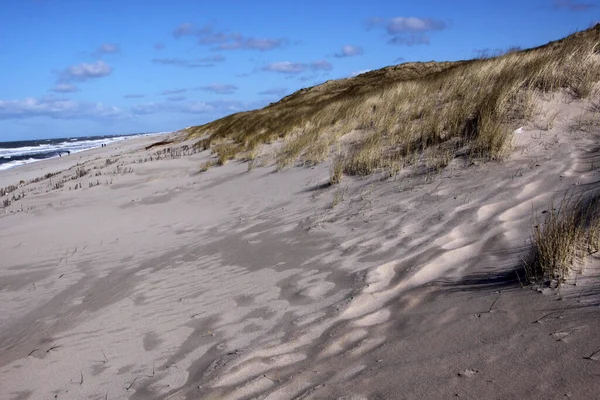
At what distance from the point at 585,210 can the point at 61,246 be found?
5909mm

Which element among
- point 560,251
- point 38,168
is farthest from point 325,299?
point 38,168

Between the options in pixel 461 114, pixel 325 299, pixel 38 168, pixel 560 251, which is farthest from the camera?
pixel 38 168

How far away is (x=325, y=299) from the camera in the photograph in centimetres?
341

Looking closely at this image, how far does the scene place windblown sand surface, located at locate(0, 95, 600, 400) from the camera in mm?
2262

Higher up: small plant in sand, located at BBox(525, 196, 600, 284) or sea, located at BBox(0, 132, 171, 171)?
sea, located at BBox(0, 132, 171, 171)

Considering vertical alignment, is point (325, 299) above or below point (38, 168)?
below

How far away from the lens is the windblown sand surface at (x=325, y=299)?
7.42 feet

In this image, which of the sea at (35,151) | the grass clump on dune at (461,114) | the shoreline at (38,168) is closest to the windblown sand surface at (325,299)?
the grass clump on dune at (461,114)

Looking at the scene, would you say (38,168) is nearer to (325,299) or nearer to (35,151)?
(325,299)

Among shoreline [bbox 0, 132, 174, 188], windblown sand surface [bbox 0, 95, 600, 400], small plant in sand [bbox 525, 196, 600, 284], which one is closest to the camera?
windblown sand surface [bbox 0, 95, 600, 400]

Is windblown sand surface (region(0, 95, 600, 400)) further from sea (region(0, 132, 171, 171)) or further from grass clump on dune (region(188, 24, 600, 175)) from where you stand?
sea (region(0, 132, 171, 171))

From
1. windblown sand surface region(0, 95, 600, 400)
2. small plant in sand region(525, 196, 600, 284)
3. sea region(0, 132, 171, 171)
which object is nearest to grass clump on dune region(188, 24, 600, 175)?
windblown sand surface region(0, 95, 600, 400)

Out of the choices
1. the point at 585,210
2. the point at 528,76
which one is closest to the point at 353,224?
the point at 585,210

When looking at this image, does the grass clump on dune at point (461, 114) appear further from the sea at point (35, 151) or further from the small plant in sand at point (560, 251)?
the sea at point (35, 151)
